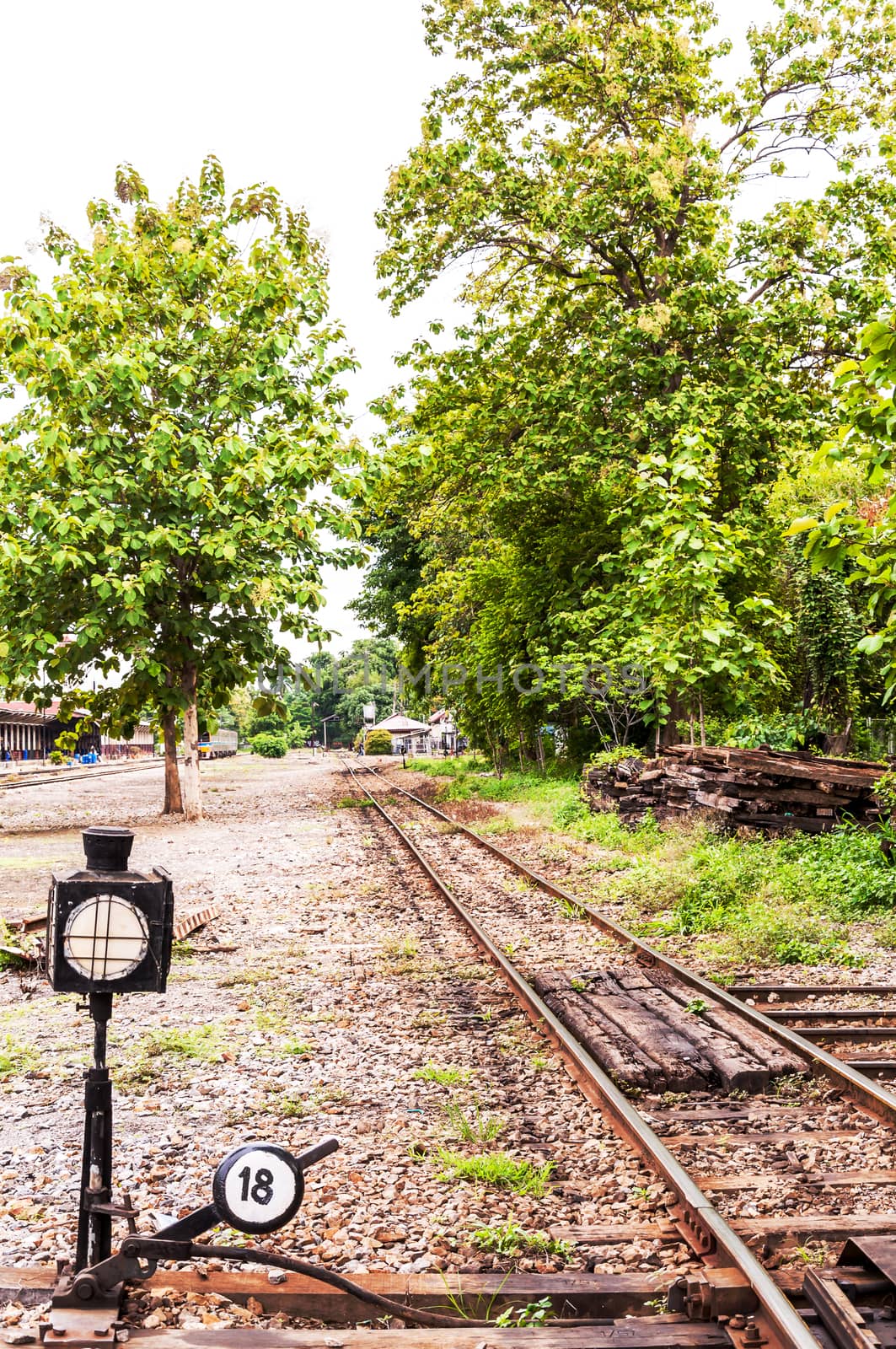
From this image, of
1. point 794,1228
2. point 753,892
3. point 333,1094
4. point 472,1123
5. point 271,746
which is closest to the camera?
point 794,1228

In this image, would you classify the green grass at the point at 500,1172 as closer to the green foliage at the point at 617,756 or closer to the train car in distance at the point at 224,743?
the green foliage at the point at 617,756

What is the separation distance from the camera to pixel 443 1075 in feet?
18.9

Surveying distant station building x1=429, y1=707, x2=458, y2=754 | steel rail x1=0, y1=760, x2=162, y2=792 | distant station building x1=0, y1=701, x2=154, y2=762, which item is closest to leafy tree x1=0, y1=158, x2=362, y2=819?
steel rail x1=0, y1=760, x2=162, y2=792

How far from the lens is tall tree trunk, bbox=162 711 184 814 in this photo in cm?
2206

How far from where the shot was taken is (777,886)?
9.95 meters

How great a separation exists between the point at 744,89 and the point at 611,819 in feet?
48.6

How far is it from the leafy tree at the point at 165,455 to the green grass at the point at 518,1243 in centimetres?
1245

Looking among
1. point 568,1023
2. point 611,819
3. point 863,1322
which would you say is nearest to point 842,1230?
point 863,1322

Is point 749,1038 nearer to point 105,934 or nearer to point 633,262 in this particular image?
point 105,934

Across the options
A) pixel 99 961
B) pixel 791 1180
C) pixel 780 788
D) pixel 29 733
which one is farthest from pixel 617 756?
pixel 29 733

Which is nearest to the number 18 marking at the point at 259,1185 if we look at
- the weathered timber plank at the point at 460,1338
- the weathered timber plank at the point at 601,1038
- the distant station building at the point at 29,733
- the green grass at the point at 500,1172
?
the weathered timber plank at the point at 460,1338

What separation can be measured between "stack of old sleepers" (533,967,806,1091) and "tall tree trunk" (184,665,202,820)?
42.9 ft

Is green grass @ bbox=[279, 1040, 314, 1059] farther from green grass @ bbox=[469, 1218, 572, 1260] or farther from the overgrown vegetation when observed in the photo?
green grass @ bbox=[469, 1218, 572, 1260]

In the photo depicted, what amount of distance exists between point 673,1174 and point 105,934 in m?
2.51
